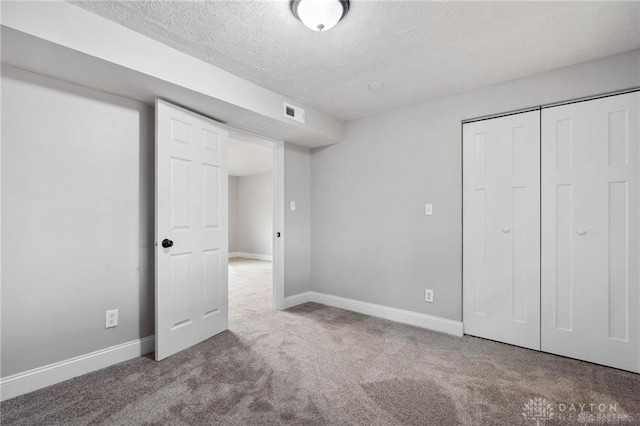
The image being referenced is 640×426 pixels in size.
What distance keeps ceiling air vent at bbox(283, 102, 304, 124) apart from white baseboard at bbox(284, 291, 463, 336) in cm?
218

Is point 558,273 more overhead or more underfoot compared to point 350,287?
more overhead

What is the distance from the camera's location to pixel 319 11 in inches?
68.5

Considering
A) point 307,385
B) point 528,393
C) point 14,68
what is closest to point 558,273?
point 528,393

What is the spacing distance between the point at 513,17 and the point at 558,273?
199 cm

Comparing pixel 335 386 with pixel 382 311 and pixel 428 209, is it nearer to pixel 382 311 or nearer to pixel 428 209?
pixel 382 311

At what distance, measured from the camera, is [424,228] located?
130 inches

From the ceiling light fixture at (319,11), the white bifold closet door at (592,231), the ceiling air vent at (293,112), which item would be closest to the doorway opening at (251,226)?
the ceiling air vent at (293,112)

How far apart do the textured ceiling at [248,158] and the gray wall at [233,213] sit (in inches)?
15.8

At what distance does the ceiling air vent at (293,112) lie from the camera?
3.15 metres

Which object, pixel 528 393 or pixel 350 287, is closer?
pixel 528 393

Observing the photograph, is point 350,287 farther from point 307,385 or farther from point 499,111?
point 499,111

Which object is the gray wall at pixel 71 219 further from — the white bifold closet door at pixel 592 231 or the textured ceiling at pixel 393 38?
the white bifold closet door at pixel 592 231

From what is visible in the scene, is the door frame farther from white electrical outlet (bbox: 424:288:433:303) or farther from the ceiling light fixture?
the ceiling light fixture

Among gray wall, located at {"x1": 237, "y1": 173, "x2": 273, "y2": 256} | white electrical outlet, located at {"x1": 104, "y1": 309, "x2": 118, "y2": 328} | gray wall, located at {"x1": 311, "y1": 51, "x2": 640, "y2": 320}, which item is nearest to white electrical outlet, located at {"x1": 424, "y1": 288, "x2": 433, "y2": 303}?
gray wall, located at {"x1": 311, "y1": 51, "x2": 640, "y2": 320}
